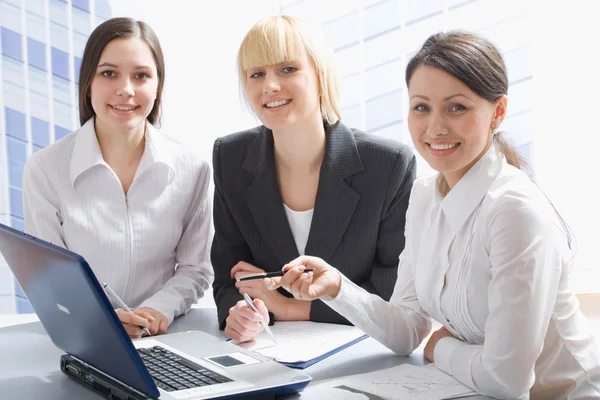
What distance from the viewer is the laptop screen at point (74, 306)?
1.27m

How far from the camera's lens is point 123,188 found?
94.0 inches

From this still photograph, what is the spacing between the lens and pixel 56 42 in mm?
4223

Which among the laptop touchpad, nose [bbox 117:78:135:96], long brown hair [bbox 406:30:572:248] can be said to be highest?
nose [bbox 117:78:135:96]

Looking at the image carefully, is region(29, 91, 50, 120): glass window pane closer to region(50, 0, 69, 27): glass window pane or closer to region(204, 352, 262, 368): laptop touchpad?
region(50, 0, 69, 27): glass window pane

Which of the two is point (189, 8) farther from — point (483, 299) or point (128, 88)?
point (483, 299)

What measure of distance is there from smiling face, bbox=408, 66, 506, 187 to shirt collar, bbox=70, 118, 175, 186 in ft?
3.15

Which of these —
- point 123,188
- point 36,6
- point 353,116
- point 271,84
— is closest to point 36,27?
point 36,6

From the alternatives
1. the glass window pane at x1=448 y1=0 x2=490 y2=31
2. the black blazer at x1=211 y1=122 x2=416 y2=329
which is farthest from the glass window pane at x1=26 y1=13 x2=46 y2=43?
the black blazer at x1=211 y1=122 x2=416 y2=329

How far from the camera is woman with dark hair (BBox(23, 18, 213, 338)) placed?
2.33 metres

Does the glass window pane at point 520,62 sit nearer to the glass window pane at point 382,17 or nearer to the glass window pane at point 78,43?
the glass window pane at point 382,17

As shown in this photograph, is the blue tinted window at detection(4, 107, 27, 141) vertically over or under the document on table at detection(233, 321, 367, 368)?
over

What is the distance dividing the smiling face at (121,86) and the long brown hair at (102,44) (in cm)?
1

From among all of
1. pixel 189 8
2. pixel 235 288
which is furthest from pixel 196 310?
pixel 189 8

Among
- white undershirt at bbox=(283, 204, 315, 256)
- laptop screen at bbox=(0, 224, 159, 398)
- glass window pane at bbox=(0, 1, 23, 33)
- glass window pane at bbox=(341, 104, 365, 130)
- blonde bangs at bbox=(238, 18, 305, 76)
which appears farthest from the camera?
glass window pane at bbox=(341, 104, 365, 130)
